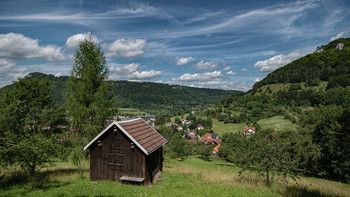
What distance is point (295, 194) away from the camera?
31.0 ft

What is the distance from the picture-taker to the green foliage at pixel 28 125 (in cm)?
920

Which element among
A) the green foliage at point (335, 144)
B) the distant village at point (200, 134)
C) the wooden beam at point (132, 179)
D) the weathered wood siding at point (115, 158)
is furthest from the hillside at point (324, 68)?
the wooden beam at point (132, 179)

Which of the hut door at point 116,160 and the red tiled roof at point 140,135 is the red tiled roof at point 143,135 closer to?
the red tiled roof at point 140,135

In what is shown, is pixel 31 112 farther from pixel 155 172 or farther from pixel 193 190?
pixel 193 190

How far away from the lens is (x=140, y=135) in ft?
44.1

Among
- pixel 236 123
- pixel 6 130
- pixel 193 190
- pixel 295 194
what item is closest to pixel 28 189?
pixel 6 130

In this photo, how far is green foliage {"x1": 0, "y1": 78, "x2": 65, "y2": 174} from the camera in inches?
362

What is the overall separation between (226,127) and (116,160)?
10466cm

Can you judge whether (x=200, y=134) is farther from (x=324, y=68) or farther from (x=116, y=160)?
(x=116, y=160)

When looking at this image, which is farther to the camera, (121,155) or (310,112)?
(310,112)

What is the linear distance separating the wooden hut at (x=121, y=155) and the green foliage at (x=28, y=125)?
3023 millimetres

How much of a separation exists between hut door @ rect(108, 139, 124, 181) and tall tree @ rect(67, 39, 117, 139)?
3.38 m

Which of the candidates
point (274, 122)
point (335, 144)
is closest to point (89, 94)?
point (335, 144)

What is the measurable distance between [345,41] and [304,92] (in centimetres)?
8494
